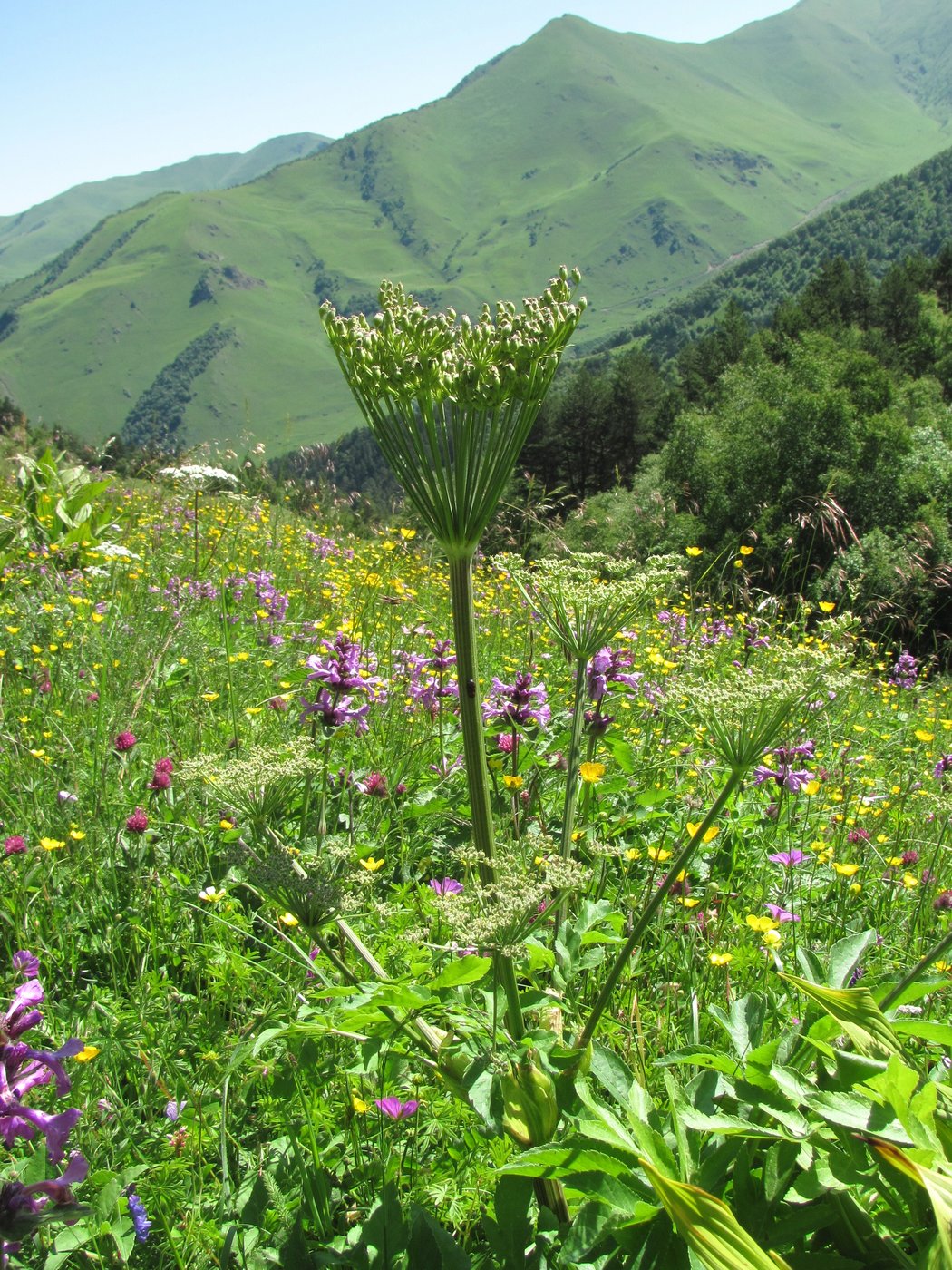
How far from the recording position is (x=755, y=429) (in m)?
29.9

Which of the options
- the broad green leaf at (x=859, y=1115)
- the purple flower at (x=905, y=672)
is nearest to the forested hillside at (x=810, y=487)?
the purple flower at (x=905, y=672)

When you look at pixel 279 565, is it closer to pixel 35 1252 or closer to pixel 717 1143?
pixel 35 1252

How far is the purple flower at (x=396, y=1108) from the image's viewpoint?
6.55 feet

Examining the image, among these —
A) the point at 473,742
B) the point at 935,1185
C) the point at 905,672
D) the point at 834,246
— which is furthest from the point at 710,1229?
the point at 834,246

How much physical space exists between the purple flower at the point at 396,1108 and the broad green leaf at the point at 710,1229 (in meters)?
1.04

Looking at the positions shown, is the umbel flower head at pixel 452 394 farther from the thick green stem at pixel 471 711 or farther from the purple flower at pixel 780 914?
the purple flower at pixel 780 914

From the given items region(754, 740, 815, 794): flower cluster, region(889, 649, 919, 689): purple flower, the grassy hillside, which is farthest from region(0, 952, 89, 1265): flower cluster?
the grassy hillside

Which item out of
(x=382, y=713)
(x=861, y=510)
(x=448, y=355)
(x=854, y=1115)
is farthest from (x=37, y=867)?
(x=861, y=510)

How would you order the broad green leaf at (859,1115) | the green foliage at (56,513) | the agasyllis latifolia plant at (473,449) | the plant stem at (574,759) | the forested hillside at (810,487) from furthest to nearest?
the forested hillside at (810,487)
the green foliage at (56,513)
the plant stem at (574,759)
the agasyllis latifolia plant at (473,449)
the broad green leaf at (859,1115)

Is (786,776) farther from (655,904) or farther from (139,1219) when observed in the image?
(139,1219)

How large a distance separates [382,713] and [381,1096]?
2622 mm

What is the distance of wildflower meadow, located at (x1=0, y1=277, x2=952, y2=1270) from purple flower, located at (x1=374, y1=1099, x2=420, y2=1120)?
58mm

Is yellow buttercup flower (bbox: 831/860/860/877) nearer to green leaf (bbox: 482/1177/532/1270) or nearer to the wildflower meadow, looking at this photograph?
the wildflower meadow

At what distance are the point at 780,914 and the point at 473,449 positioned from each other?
6.69 feet
